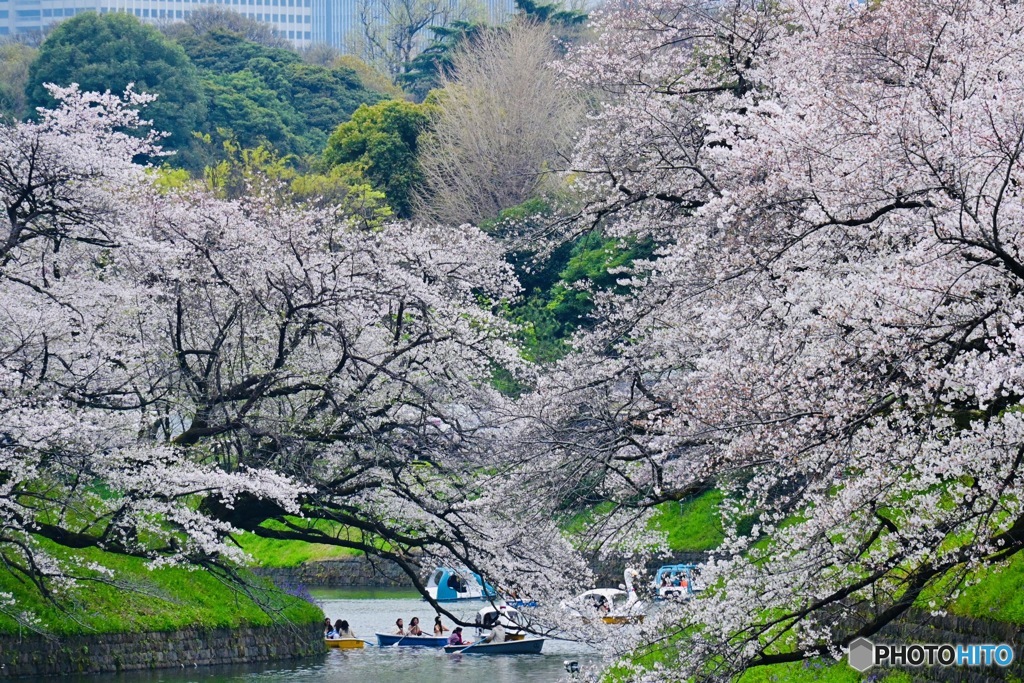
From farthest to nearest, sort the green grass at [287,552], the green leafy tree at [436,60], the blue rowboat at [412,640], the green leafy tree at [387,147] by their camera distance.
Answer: the green leafy tree at [436,60] → the green leafy tree at [387,147] → the green grass at [287,552] → the blue rowboat at [412,640]

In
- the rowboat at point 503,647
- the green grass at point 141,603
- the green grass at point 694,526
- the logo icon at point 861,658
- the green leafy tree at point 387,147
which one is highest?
the green leafy tree at point 387,147

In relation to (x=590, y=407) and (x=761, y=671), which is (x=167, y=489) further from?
(x=761, y=671)

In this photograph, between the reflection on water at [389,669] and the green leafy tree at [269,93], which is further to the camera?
the green leafy tree at [269,93]

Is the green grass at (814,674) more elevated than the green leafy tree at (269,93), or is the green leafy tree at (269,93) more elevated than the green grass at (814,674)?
the green leafy tree at (269,93)

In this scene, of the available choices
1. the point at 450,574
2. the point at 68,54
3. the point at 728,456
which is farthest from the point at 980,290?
the point at 68,54

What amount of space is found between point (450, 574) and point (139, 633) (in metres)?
18.9

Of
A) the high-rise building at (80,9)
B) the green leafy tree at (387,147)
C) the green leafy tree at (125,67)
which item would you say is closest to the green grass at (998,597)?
the green leafy tree at (387,147)

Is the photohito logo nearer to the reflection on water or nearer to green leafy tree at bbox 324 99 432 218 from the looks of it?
the reflection on water

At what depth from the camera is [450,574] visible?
38500 mm

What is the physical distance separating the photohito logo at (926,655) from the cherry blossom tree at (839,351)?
1.83 ft

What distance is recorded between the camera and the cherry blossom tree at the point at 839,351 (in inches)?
331

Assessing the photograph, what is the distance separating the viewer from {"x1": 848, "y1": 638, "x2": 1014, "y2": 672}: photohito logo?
10688 millimetres

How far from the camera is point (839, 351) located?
29.9 feet

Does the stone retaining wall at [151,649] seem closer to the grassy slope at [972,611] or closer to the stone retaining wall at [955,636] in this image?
the grassy slope at [972,611]
